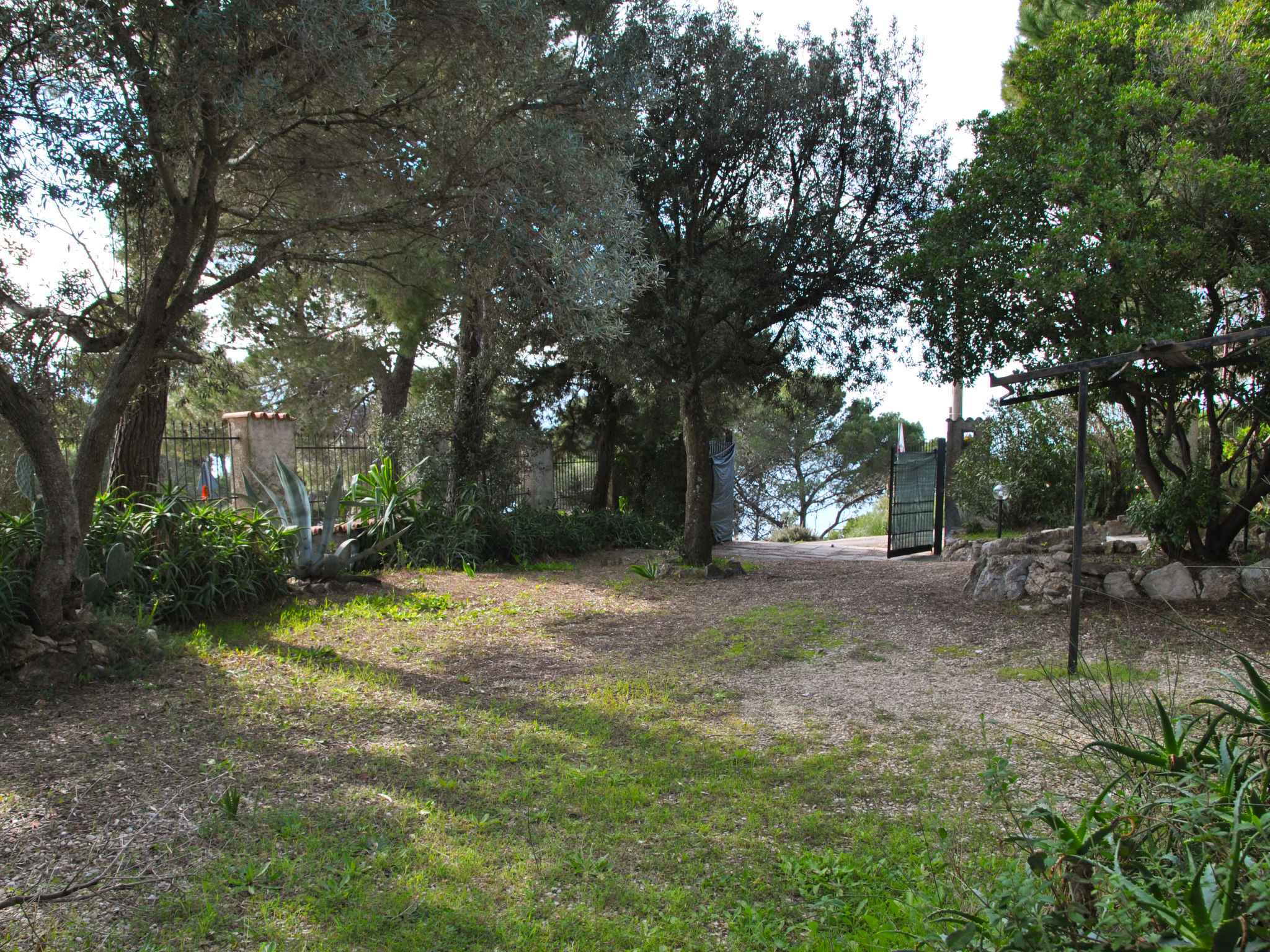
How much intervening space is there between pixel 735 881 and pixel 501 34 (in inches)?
219

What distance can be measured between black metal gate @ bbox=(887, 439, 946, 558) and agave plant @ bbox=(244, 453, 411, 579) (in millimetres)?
7676

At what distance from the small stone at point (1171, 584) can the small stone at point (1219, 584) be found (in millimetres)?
74

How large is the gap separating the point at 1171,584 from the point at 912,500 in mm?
5805

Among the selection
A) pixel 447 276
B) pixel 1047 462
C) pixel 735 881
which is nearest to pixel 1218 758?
pixel 735 881

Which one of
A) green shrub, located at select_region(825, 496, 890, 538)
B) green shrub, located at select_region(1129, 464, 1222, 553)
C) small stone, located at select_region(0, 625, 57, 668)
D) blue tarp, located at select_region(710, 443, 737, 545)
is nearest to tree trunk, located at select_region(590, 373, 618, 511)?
blue tarp, located at select_region(710, 443, 737, 545)

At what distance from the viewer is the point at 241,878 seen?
2580mm

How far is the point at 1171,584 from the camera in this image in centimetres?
660

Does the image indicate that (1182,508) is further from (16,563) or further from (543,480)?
(543,480)

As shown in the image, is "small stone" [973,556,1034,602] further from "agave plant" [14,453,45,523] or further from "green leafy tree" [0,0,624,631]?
"agave plant" [14,453,45,523]

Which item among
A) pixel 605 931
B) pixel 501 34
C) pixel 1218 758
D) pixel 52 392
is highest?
pixel 501 34

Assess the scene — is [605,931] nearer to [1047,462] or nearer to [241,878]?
[241,878]

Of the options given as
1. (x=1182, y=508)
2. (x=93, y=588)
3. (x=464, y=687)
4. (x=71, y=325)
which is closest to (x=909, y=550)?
(x=1182, y=508)

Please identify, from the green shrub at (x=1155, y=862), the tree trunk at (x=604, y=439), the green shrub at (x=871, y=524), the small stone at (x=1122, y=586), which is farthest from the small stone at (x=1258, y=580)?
the green shrub at (x=871, y=524)

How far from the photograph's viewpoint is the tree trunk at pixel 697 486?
989cm
